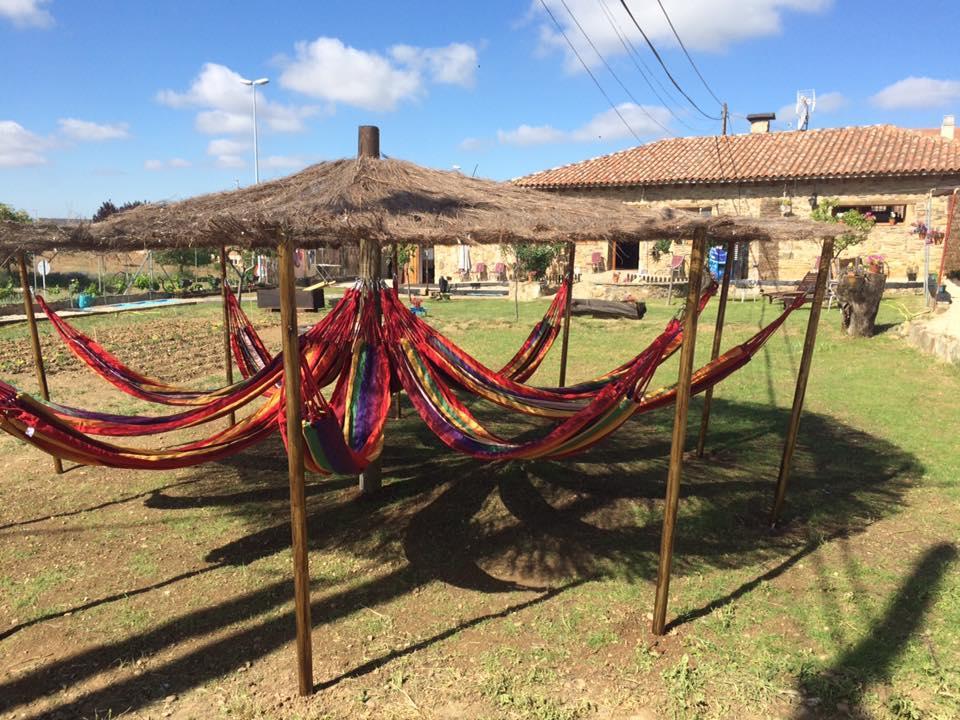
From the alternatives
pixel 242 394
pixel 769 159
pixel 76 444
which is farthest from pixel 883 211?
pixel 76 444

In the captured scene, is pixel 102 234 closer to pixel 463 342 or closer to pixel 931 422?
pixel 931 422

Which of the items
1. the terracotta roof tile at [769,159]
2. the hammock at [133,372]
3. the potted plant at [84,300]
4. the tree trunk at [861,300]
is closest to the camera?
the hammock at [133,372]

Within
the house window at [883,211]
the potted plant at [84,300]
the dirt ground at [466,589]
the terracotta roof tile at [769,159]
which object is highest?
the terracotta roof tile at [769,159]

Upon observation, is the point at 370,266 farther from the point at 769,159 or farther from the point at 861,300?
the point at 769,159

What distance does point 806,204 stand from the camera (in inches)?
591

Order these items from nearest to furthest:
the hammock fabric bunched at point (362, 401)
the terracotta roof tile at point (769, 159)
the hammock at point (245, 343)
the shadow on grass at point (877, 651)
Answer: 1. the shadow on grass at point (877, 651)
2. the hammock fabric bunched at point (362, 401)
3. the hammock at point (245, 343)
4. the terracotta roof tile at point (769, 159)

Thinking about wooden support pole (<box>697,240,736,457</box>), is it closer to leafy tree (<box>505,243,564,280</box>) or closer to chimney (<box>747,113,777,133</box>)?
leafy tree (<box>505,243,564,280</box>)

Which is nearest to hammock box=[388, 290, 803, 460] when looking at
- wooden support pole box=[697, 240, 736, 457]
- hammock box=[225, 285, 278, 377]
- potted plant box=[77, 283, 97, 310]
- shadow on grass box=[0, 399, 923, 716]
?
wooden support pole box=[697, 240, 736, 457]

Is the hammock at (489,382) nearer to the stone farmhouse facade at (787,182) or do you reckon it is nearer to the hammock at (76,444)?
the hammock at (76,444)

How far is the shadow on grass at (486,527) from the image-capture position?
8.13 feet

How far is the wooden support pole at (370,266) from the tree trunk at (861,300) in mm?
7259

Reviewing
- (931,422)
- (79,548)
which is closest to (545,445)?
(79,548)

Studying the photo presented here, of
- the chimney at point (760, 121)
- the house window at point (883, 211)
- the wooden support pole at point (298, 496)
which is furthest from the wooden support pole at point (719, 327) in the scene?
the chimney at point (760, 121)

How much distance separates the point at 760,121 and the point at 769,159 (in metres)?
3.49
